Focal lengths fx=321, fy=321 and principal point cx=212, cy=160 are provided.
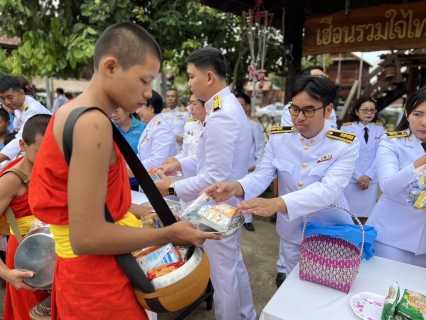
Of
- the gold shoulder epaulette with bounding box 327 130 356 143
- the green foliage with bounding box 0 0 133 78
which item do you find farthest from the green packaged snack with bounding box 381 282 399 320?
the green foliage with bounding box 0 0 133 78

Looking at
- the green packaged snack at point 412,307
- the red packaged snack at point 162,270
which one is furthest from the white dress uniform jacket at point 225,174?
the green packaged snack at point 412,307

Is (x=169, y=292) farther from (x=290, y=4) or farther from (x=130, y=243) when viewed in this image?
(x=290, y=4)

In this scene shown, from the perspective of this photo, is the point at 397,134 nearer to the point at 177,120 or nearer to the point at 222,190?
the point at 222,190

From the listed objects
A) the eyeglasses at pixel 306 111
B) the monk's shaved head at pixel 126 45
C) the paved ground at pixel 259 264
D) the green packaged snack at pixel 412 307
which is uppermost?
the monk's shaved head at pixel 126 45

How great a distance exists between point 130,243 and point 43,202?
1.08 feet

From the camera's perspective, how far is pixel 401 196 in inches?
78.0

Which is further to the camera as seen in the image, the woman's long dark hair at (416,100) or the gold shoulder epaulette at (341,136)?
the gold shoulder epaulette at (341,136)

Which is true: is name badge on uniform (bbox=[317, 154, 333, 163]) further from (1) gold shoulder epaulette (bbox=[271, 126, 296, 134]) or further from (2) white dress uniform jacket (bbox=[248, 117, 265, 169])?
(2) white dress uniform jacket (bbox=[248, 117, 265, 169])

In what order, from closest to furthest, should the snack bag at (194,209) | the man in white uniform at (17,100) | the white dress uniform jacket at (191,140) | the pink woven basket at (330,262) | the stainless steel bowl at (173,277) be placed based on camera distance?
the stainless steel bowl at (173,277), the pink woven basket at (330,262), the snack bag at (194,209), the white dress uniform jacket at (191,140), the man in white uniform at (17,100)

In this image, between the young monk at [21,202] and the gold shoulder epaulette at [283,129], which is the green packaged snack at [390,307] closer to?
the gold shoulder epaulette at [283,129]

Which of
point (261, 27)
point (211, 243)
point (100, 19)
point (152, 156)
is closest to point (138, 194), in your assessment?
point (152, 156)

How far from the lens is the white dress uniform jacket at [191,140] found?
3.72 m

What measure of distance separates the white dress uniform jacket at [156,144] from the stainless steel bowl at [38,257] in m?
1.89

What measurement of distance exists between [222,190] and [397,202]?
1102mm
